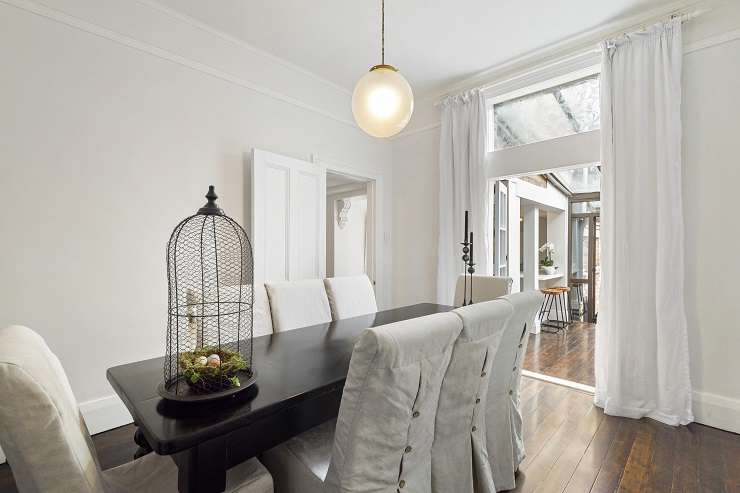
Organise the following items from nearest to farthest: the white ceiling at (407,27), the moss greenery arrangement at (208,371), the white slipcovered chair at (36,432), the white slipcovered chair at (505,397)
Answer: the white slipcovered chair at (36,432) → the moss greenery arrangement at (208,371) → the white slipcovered chair at (505,397) → the white ceiling at (407,27)

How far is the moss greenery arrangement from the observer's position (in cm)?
107

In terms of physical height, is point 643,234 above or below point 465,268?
above

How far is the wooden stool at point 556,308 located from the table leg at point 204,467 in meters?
5.37

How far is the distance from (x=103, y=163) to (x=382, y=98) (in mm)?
1937

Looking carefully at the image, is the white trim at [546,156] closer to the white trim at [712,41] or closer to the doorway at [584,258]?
the white trim at [712,41]

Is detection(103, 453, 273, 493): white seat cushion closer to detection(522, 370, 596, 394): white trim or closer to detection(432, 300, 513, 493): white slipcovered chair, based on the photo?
detection(432, 300, 513, 493): white slipcovered chair

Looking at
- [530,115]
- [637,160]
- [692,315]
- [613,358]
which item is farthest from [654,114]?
[613,358]

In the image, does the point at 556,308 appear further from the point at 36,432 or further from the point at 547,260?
the point at 36,432

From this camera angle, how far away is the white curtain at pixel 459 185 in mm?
3539

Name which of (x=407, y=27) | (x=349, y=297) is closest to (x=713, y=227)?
(x=349, y=297)

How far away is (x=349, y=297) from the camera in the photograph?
256cm

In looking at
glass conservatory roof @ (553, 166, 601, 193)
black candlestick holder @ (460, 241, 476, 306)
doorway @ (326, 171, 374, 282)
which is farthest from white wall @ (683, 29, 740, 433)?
doorway @ (326, 171, 374, 282)

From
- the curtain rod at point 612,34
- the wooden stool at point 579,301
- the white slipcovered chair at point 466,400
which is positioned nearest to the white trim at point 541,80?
the curtain rod at point 612,34

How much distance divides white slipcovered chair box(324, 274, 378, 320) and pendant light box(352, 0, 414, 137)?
1146 millimetres
